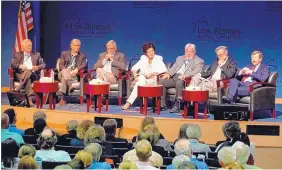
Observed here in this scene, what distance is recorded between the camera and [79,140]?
5531 mm

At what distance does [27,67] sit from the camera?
890cm

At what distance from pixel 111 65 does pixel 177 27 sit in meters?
1.77

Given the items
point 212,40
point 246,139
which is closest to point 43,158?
point 246,139

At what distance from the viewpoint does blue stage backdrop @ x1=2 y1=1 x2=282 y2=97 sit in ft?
32.0

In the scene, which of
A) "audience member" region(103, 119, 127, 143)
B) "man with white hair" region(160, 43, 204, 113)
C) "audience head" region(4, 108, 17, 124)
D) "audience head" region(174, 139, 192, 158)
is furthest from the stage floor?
"audience head" region(174, 139, 192, 158)

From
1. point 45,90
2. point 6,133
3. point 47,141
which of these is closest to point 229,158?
point 47,141

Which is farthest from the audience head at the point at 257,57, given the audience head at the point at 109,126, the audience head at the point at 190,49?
the audience head at the point at 109,126

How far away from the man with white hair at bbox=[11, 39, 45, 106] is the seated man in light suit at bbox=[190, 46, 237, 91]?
2.36 m

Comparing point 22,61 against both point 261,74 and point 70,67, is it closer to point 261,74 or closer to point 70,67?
point 70,67

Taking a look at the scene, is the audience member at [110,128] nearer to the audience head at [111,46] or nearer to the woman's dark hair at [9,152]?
the woman's dark hair at [9,152]

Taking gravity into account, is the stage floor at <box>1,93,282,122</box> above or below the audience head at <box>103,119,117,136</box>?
above

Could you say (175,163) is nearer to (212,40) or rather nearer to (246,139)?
(246,139)

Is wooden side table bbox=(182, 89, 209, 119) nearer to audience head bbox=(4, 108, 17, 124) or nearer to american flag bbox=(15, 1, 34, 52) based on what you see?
audience head bbox=(4, 108, 17, 124)

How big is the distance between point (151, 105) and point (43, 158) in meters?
4.36
